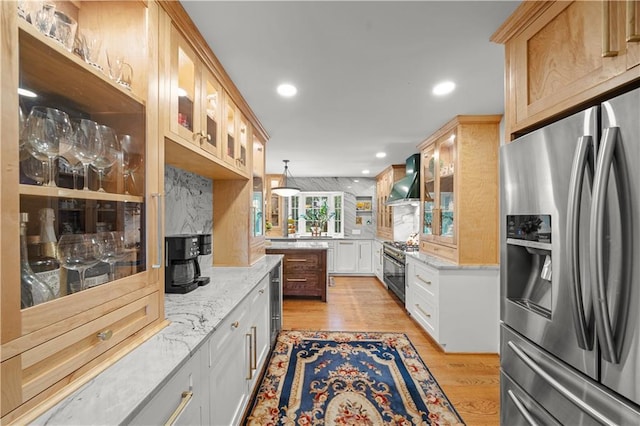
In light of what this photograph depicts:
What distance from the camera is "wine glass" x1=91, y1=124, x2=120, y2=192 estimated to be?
926 mm

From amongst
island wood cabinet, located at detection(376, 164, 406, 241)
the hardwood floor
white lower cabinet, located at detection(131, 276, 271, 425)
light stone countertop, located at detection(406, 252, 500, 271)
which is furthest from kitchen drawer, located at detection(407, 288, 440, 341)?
island wood cabinet, located at detection(376, 164, 406, 241)

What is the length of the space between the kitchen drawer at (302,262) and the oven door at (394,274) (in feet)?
4.05

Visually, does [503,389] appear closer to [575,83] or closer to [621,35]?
[575,83]

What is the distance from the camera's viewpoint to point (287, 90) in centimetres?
212

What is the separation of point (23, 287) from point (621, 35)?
1860 millimetres

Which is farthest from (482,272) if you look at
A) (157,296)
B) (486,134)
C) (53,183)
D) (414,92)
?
(53,183)

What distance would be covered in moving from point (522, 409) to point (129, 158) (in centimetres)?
195

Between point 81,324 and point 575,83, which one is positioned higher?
point 575,83

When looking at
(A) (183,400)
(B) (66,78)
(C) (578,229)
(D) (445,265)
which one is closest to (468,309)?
(D) (445,265)

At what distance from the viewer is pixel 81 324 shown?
0.75m

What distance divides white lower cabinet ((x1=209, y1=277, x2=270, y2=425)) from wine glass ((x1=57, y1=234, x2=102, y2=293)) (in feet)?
1.91

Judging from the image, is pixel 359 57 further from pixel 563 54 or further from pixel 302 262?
pixel 302 262

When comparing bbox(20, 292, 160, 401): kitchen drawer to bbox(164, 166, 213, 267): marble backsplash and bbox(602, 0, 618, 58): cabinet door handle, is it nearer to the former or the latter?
bbox(164, 166, 213, 267): marble backsplash

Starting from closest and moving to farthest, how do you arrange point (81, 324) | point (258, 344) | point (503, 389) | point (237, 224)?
point (81, 324), point (503, 389), point (258, 344), point (237, 224)
